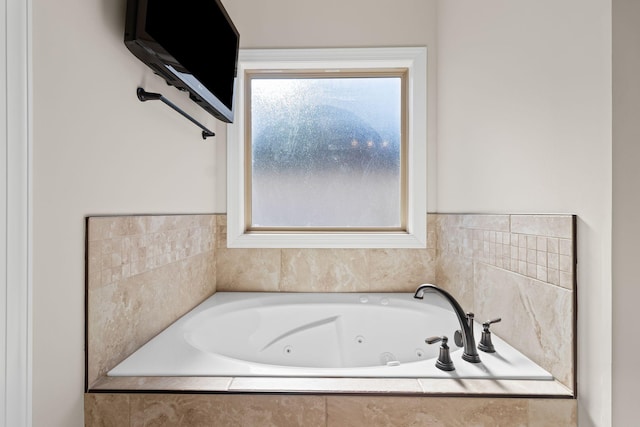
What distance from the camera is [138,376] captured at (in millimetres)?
973

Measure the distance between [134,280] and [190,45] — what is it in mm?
891

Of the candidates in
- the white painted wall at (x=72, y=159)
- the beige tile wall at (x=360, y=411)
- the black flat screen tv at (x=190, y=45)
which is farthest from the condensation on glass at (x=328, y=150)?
the beige tile wall at (x=360, y=411)

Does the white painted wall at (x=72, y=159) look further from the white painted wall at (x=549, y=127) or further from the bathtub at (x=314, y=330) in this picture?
the white painted wall at (x=549, y=127)

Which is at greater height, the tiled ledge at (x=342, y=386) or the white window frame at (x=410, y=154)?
the white window frame at (x=410, y=154)

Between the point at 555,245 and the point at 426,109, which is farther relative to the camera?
the point at 426,109

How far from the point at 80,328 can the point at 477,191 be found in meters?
1.54

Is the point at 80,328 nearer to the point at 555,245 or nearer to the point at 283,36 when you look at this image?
the point at 555,245

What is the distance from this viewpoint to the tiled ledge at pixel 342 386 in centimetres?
88

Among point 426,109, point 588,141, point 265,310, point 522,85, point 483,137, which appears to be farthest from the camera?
point 426,109

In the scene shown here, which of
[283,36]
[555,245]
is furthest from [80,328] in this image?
[283,36]

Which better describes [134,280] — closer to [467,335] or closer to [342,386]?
[342,386]

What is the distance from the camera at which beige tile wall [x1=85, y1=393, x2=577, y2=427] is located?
0.87 meters

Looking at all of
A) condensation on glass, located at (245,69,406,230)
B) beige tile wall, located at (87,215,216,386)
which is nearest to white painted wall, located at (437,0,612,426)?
condensation on glass, located at (245,69,406,230)

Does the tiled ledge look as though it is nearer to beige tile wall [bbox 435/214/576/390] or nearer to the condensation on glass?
beige tile wall [bbox 435/214/576/390]
